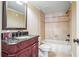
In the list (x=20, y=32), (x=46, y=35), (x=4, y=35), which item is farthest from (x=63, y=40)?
(x=4, y=35)

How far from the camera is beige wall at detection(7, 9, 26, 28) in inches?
94.2

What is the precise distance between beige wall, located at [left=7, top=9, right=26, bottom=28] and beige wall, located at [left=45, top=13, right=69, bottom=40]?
9.23 feet

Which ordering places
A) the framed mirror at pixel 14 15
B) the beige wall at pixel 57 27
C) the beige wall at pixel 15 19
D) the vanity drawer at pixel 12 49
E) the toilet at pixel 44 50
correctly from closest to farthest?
1. the vanity drawer at pixel 12 49
2. the framed mirror at pixel 14 15
3. the beige wall at pixel 15 19
4. the toilet at pixel 44 50
5. the beige wall at pixel 57 27

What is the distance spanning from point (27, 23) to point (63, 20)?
109 inches

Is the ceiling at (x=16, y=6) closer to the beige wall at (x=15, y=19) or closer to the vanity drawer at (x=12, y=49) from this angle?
the beige wall at (x=15, y=19)

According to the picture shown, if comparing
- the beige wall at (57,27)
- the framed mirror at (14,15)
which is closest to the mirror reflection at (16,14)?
the framed mirror at (14,15)

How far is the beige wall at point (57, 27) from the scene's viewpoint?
556 centimetres

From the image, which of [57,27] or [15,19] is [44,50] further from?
[57,27]

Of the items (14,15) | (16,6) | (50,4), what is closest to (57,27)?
(50,4)

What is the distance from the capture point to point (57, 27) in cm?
571

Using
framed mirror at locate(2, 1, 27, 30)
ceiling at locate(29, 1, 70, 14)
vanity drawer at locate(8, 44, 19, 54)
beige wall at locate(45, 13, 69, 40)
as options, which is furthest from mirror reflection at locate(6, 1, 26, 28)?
beige wall at locate(45, 13, 69, 40)

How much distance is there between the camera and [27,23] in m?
3.29

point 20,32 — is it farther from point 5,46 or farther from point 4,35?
point 5,46

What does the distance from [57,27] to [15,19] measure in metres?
3.36
